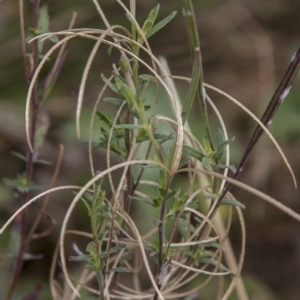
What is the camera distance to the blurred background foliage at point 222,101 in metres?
1.06

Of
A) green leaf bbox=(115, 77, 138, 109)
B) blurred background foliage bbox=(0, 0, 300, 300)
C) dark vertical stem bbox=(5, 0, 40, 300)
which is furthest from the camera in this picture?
blurred background foliage bbox=(0, 0, 300, 300)

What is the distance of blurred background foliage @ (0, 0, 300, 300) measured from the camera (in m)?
1.06

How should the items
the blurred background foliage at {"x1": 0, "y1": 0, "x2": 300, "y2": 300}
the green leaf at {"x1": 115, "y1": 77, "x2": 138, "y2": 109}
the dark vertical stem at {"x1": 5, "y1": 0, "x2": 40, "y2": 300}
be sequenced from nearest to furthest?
the green leaf at {"x1": 115, "y1": 77, "x2": 138, "y2": 109}
the dark vertical stem at {"x1": 5, "y1": 0, "x2": 40, "y2": 300}
the blurred background foliage at {"x1": 0, "y1": 0, "x2": 300, "y2": 300}

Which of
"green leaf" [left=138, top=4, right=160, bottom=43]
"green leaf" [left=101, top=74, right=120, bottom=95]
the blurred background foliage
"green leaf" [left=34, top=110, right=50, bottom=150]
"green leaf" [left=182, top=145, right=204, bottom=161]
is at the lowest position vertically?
the blurred background foliage

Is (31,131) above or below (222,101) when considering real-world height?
above

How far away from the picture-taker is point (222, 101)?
49.2 inches

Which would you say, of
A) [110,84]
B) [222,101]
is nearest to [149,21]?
[110,84]

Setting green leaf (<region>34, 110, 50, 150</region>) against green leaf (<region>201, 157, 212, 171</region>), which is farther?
green leaf (<region>34, 110, 50, 150</region>)

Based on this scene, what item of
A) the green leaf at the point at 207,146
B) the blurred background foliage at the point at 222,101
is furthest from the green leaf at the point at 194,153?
the blurred background foliage at the point at 222,101

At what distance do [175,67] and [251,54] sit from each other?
21 cm

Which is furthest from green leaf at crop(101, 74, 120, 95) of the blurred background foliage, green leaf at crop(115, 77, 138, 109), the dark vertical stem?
the blurred background foliage

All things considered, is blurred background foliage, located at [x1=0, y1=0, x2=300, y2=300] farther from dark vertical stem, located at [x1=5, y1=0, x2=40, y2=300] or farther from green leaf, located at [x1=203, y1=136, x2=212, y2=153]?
green leaf, located at [x1=203, y1=136, x2=212, y2=153]

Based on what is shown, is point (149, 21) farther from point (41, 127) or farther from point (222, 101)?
point (222, 101)

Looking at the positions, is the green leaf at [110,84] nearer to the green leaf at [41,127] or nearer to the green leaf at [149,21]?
the green leaf at [149,21]
